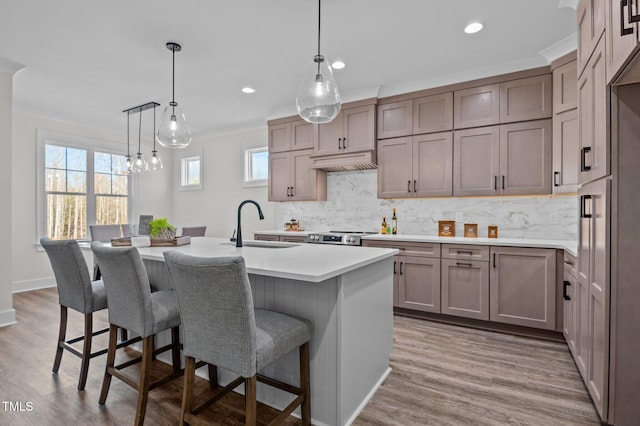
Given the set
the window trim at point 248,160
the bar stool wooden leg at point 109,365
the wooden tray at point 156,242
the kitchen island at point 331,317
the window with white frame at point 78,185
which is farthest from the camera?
the window trim at point 248,160

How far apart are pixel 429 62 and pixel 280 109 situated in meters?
2.24

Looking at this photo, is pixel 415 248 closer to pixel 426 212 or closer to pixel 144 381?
pixel 426 212

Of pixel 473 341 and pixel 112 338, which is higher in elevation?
pixel 112 338

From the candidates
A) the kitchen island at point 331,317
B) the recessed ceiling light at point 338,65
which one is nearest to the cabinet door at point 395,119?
the recessed ceiling light at point 338,65

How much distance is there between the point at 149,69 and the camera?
135 inches

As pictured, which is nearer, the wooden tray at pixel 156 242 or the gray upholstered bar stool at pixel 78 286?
the gray upholstered bar stool at pixel 78 286

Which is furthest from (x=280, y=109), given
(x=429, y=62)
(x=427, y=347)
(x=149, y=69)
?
(x=427, y=347)

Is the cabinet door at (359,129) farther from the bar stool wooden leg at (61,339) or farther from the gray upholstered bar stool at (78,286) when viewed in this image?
the bar stool wooden leg at (61,339)

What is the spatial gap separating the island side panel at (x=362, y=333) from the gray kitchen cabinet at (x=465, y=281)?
125 cm

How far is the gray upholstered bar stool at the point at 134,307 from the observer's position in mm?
1752

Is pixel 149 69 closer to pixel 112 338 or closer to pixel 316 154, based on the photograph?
pixel 316 154

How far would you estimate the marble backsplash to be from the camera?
3.41 metres

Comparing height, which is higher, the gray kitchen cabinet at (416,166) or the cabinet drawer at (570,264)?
the gray kitchen cabinet at (416,166)

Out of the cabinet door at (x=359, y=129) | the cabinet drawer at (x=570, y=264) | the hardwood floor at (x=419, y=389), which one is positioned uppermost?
the cabinet door at (x=359, y=129)
